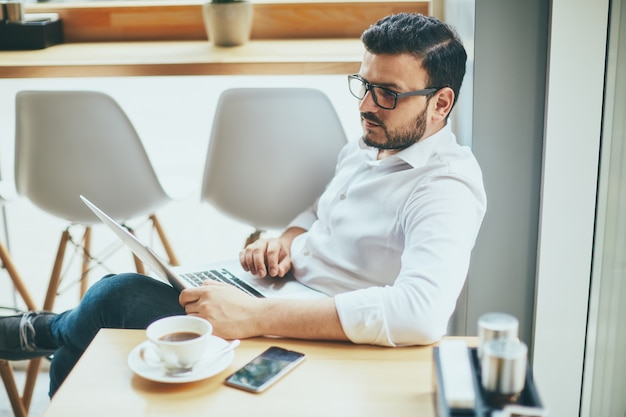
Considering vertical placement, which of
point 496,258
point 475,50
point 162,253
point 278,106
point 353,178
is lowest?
point 162,253

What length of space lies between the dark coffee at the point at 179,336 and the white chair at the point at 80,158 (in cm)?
107

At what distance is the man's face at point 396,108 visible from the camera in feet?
5.34

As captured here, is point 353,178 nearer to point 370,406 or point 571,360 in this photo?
point 571,360

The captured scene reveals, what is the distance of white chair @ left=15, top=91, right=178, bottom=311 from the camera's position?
85.7 inches

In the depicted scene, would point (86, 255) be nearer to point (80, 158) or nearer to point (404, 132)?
point (80, 158)

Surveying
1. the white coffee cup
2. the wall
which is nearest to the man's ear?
the wall

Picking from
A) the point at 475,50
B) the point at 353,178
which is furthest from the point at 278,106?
the point at 475,50

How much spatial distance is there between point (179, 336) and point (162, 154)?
1909mm

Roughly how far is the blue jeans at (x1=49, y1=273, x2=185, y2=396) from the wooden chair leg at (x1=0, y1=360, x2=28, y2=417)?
0.62 meters

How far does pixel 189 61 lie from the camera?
7.20ft

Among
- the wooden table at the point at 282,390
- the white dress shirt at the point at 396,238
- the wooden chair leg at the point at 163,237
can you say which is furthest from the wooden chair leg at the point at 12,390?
the wooden table at the point at 282,390

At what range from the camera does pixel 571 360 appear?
1.89 meters

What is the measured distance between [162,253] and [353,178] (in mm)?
1502

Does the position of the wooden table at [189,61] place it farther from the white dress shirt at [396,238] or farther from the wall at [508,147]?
the wall at [508,147]
